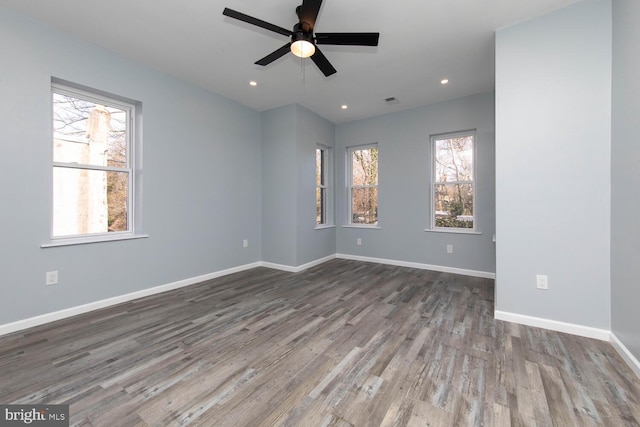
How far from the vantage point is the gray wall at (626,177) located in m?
1.74

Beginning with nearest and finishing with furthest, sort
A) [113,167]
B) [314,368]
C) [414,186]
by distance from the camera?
[314,368], [113,167], [414,186]

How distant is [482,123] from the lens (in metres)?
4.05

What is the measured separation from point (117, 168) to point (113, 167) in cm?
4

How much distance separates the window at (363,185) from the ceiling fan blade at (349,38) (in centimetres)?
314

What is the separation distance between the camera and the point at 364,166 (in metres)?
5.39

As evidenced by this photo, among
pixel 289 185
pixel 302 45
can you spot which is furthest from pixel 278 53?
pixel 289 185

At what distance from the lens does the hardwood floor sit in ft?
4.58

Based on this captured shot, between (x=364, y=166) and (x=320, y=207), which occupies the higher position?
(x=364, y=166)

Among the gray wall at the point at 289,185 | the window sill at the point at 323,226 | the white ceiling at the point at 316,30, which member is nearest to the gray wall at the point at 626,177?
the white ceiling at the point at 316,30

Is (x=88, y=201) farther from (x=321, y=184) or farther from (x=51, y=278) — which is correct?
(x=321, y=184)

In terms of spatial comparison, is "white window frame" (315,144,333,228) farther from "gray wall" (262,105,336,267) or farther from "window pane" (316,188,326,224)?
"gray wall" (262,105,336,267)

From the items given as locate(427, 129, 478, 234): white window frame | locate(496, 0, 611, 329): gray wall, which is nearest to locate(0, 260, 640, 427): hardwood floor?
locate(496, 0, 611, 329): gray wall

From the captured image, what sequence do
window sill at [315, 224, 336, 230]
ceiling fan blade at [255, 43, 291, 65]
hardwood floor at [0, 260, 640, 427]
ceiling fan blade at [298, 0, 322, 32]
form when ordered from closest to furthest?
hardwood floor at [0, 260, 640, 427]
ceiling fan blade at [298, 0, 322, 32]
ceiling fan blade at [255, 43, 291, 65]
window sill at [315, 224, 336, 230]

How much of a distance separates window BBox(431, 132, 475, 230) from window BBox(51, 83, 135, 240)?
4604 mm
